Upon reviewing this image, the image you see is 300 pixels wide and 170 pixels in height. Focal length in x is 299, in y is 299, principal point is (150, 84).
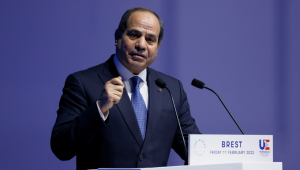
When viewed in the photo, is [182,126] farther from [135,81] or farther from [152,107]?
[135,81]

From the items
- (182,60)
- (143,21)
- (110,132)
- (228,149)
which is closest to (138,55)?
(143,21)

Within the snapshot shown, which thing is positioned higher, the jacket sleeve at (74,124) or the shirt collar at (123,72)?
the shirt collar at (123,72)

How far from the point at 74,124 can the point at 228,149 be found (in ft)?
→ 2.23

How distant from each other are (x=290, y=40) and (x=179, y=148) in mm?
1913

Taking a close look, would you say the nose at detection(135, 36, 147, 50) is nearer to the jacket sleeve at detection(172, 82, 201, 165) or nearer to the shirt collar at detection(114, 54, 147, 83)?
the shirt collar at detection(114, 54, 147, 83)

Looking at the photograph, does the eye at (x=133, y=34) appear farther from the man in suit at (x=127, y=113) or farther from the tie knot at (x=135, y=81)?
the tie knot at (x=135, y=81)

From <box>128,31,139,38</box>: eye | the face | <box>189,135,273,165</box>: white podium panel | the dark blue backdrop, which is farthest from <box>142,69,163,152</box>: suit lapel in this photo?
the dark blue backdrop

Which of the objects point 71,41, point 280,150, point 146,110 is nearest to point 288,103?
point 280,150

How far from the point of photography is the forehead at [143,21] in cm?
169

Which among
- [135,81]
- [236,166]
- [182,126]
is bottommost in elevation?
[236,166]

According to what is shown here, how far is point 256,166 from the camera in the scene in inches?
48.8

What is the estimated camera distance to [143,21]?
1.69 metres

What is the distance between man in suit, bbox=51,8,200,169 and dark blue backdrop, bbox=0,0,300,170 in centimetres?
85

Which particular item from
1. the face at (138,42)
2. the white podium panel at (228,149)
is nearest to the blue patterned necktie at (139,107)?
the face at (138,42)
